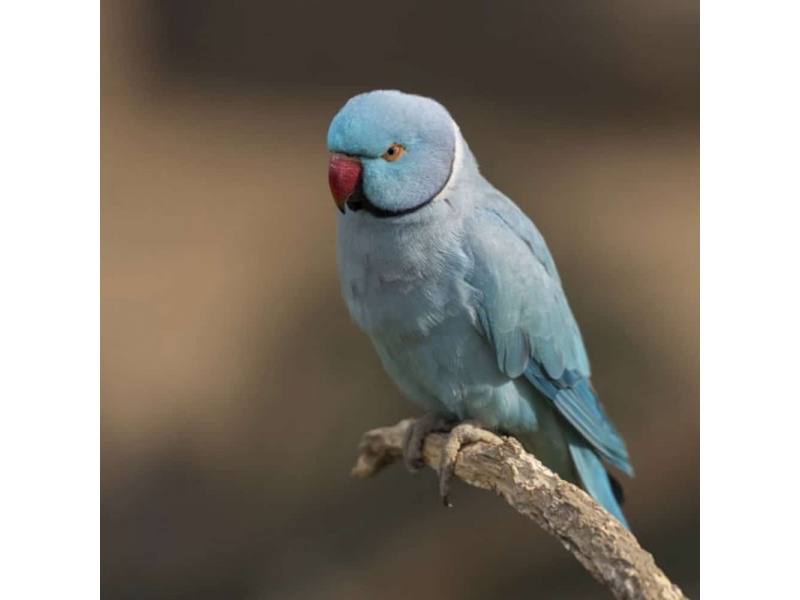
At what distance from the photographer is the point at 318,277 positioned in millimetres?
2150

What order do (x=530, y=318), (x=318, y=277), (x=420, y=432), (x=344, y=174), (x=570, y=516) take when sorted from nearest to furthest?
1. (x=570, y=516)
2. (x=344, y=174)
3. (x=530, y=318)
4. (x=420, y=432)
5. (x=318, y=277)

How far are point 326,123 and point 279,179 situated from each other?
0.20 meters

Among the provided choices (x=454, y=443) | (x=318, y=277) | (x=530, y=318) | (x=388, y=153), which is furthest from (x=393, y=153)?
(x=318, y=277)

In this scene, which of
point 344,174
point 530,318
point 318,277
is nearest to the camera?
point 344,174

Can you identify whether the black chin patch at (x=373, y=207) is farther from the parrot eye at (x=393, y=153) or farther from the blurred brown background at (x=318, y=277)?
the blurred brown background at (x=318, y=277)

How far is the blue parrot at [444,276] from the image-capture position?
1197 mm

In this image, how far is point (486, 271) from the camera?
4.16 feet

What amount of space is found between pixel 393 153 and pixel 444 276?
7.8 inches

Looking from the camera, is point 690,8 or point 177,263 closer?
point 690,8

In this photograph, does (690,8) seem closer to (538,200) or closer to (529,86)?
(529,86)

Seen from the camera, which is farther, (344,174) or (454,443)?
(454,443)

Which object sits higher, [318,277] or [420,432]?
[318,277]

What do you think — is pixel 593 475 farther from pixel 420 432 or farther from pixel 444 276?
pixel 444 276
